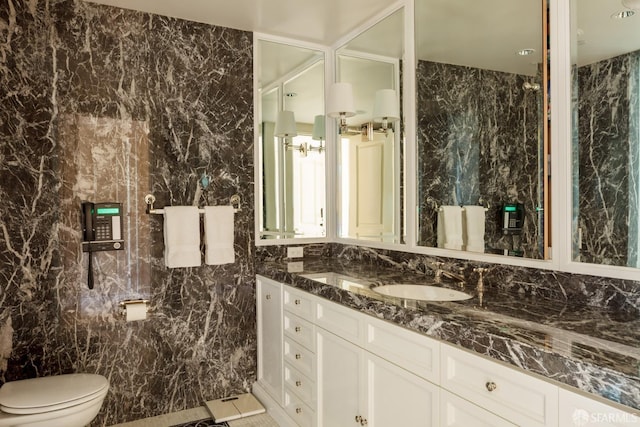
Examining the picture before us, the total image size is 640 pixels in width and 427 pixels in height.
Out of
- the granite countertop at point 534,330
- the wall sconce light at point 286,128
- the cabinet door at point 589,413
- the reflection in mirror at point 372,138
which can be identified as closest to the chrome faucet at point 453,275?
the granite countertop at point 534,330

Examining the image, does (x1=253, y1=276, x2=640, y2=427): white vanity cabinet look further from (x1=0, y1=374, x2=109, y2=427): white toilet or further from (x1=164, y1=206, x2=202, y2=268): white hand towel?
(x1=0, y1=374, x2=109, y2=427): white toilet

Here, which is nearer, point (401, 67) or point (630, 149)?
point (630, 149)

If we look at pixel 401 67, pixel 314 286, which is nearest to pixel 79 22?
pixel 401 67

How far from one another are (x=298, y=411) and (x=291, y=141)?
5.88ft

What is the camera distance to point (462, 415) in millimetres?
1323

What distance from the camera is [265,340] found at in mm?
2873

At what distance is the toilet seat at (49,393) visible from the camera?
73.9 inches

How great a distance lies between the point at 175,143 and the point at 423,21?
165 cm

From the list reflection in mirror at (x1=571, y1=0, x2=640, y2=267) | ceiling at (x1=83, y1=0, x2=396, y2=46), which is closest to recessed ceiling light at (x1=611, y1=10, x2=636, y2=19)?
reflection in mirror at (x1=571, y1=0, x2=640, y2=267)

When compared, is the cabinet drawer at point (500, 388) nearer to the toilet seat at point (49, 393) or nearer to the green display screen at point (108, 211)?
→ the toilet seat at point (49, 393)

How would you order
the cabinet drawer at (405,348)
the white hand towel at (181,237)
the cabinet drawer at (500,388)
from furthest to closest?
the white hand towel at (181,237)
the cabinet drawer at (405,348)
the cabinet drawer at (500,388)

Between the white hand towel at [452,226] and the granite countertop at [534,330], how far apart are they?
206mm

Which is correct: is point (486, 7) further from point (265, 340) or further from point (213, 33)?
point (265, 340)

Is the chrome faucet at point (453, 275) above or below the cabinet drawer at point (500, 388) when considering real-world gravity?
above
